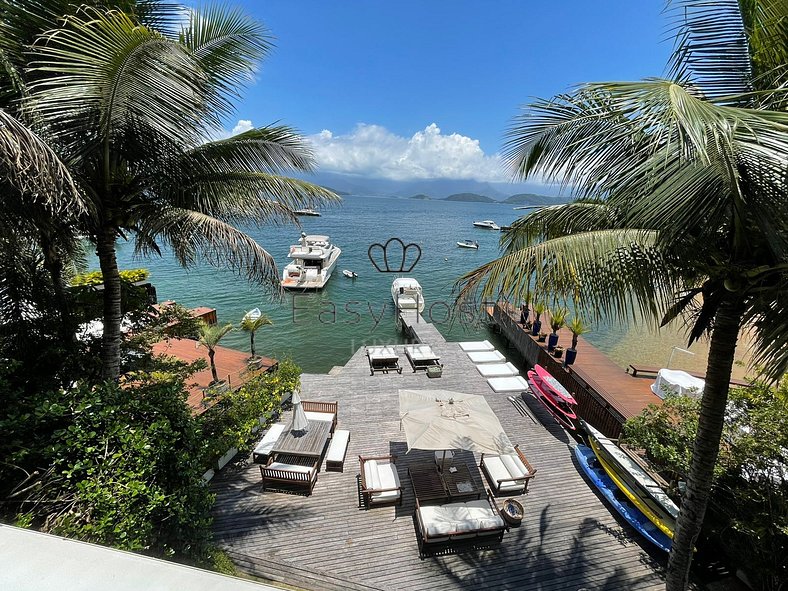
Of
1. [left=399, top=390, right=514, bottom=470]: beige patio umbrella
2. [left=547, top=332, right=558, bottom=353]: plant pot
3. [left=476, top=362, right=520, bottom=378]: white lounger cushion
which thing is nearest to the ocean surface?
[left=476, top=362, right=520, bottom=378]: white lounger cushion

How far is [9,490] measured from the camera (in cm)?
316

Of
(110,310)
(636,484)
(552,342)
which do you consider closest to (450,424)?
(636,484)

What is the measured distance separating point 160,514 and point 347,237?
198 feet

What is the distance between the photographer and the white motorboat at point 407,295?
72.1ft

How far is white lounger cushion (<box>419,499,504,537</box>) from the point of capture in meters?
6.11

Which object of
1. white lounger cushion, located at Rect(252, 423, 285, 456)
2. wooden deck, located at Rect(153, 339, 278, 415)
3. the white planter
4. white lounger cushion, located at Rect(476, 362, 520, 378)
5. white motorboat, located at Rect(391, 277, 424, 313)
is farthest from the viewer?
white motorboat, located at Rect(391, 277, 424, 313)

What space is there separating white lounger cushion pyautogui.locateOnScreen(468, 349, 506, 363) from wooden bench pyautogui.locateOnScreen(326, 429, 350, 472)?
7172 millimetres

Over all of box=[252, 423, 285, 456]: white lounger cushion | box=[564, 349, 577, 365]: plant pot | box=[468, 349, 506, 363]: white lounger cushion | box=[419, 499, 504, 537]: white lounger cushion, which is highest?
box=[564, 349, 577, 365]: plant pot

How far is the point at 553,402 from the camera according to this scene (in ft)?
34.1

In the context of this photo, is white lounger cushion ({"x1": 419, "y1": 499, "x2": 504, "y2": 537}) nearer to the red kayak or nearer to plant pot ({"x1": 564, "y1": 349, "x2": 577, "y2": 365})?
the red kayak

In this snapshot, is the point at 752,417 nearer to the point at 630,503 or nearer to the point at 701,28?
the point at 630,503

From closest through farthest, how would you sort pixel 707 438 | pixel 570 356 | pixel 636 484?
pixel 707 438
pixel 636 484
pixel 570 356

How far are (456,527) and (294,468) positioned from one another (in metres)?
3.63

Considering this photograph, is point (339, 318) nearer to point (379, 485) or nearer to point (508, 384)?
point (508, 384)
